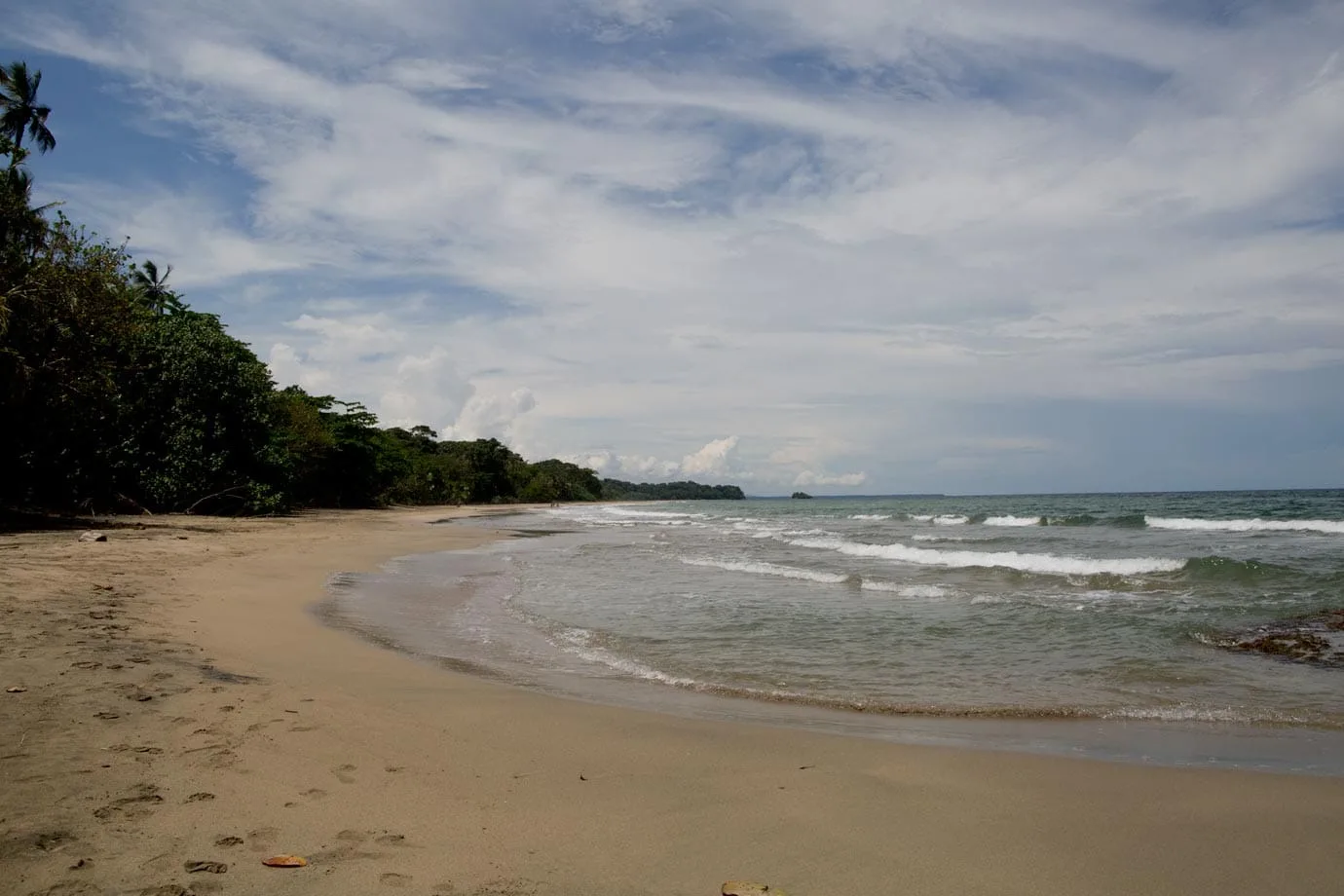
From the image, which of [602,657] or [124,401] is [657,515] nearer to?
[124,401]

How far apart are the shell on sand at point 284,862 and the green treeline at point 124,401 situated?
17.1 meters

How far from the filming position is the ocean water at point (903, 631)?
6.95 metres

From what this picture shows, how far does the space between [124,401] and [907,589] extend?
24.5m

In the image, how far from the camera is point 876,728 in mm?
6133

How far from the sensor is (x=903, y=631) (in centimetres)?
1060

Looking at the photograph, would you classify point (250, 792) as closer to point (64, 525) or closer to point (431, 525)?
point (64, 525)

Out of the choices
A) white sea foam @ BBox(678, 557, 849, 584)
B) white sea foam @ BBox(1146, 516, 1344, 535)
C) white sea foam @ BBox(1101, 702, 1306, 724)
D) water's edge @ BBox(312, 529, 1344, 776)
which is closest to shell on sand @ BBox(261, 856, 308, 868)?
water's edge @ BBox(312, 529, 1344, 776)

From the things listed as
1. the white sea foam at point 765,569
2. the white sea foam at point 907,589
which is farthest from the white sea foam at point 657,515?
the white sea foam at point 907,589

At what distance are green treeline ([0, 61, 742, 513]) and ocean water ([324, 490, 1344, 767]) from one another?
9450 mm

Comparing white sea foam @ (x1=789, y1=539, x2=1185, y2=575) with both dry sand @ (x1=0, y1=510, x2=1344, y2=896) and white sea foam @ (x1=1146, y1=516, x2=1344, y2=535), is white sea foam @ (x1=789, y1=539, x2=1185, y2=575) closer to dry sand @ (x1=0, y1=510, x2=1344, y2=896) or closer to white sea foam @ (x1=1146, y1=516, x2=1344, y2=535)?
dry sand @ (x1=0, y1=510, x2=1344, y2=896)

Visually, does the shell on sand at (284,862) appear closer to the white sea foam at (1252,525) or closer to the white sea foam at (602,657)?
the white sea foam at (602,657)

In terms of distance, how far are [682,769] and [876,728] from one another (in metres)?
2.05

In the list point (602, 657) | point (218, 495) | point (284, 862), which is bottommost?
point (602, 657)

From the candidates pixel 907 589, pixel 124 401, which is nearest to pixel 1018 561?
pixel 907 589
